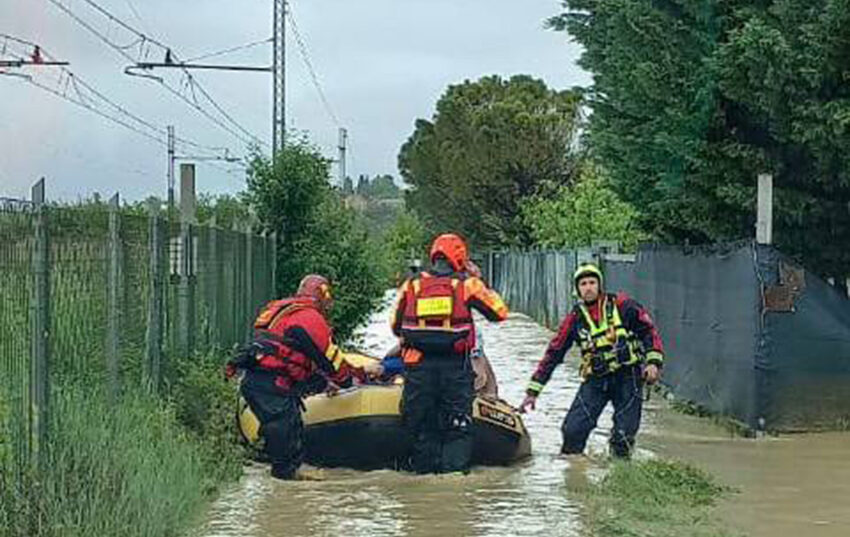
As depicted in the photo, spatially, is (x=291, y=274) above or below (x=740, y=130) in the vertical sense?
below

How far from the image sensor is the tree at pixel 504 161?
65750 millimetres

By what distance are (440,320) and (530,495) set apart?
1.48 meters

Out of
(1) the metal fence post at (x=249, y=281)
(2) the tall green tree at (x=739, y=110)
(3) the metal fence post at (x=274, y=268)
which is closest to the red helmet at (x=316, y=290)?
(2) the tall green tree at (x=739, y=110)

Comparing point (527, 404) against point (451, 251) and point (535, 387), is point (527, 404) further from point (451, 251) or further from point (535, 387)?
point (451, 251)

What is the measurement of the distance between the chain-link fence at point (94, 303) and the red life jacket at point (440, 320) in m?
2.06

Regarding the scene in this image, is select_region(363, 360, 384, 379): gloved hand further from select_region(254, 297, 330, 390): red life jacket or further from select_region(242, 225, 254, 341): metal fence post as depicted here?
select_region(242, 225, 254, 341): metal fence post

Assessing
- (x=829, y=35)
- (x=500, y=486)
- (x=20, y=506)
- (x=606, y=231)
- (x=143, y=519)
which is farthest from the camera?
(x=606, y=231)

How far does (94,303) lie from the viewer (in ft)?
34.9

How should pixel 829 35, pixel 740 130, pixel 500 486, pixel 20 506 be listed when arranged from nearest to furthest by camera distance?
1. pixel 20 506
2. pixel 500 486
3. pixel 829 35
4. pixel 740 130

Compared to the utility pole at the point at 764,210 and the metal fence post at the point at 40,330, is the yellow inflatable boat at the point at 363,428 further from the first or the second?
the metal fence post at the point at 40,330

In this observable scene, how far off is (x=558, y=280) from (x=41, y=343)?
29025mm

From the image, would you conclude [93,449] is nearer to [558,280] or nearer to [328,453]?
[328,453]

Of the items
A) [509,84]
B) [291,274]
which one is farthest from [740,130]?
[509,84]

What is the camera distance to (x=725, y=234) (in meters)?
17.9
